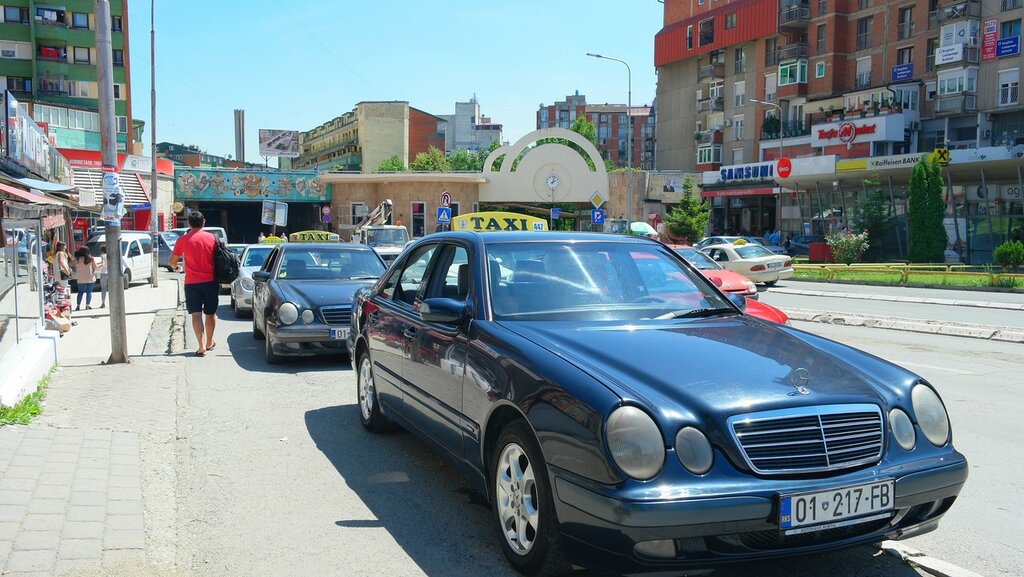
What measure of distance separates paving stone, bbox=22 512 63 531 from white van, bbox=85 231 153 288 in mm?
22756

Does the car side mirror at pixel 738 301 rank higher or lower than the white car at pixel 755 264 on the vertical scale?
higher

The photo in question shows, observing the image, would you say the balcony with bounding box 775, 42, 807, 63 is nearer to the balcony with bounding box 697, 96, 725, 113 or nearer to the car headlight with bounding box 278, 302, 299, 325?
A: the balcony with bounding box 697, 96, 725, 113

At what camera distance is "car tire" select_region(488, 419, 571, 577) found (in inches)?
142

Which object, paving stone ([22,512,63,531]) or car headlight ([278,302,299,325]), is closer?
paving stone ([22,512,63,531])

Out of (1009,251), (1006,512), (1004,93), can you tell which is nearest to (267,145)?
(1004,93)

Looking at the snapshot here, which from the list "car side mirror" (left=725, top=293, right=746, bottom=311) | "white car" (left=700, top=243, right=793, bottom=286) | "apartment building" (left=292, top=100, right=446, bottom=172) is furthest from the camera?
"apartment building" (left=292, top=100, right=446, bottom=172)

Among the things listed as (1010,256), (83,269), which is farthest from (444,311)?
(1010,256)

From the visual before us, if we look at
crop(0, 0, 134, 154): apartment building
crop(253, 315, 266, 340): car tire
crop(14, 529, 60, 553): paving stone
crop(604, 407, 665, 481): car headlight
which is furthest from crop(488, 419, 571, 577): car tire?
crop(0, 0, 134, 154): apartment building

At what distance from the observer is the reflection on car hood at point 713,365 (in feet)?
11.2

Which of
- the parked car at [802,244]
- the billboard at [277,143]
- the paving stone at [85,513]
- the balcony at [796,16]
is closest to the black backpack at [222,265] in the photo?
the paving stone at [85,513]

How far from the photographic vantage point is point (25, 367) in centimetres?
739

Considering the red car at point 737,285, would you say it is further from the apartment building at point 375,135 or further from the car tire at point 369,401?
the apartment building at point 375,135

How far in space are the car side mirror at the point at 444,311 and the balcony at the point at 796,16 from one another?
61.2 m

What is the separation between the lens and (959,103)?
153 ft
